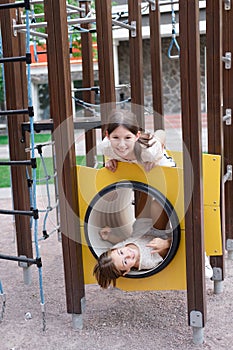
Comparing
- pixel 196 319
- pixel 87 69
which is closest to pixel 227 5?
pixel 87 69

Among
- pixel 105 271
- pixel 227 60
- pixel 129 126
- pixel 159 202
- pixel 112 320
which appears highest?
pixel 227 60

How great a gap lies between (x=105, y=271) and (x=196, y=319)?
1.82 feet

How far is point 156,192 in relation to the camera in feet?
8.76

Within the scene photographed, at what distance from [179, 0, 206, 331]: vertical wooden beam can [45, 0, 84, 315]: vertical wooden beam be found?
2.07 ft

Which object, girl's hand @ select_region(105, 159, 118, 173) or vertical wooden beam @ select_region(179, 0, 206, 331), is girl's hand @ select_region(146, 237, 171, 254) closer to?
vertical wooden beam @ select_region(179, 0, 206, 331)

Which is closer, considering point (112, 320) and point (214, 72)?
point (112, 320)

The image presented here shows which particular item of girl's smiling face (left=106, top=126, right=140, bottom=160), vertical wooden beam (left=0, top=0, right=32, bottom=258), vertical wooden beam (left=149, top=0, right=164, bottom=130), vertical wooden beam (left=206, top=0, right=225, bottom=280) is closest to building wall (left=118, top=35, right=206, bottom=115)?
vertical wooden beam (left=149, top=0, right=164, bottom=130)

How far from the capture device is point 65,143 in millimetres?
2693

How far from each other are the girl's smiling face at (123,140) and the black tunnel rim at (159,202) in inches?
6.8

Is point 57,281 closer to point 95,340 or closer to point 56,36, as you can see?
point 95,340

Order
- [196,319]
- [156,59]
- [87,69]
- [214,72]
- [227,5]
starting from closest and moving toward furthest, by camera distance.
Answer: [196,319], [214,72], [227,5], [156,59], [87,69]

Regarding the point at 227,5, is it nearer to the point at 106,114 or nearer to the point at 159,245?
the point at 106,114

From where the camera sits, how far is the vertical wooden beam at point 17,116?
3326 mm

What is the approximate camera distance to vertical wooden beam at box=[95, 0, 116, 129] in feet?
10.3
